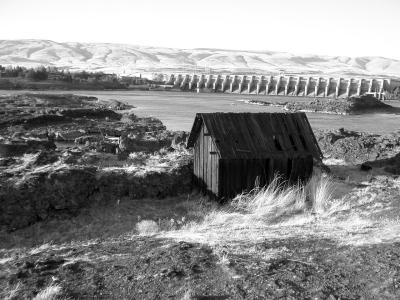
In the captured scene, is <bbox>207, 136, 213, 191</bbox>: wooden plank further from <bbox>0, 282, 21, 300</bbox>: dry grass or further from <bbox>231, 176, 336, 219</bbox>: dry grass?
<bbox>0, 282, 21, 300</bbox>: dry grass

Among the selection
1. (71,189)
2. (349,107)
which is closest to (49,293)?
(71,189)

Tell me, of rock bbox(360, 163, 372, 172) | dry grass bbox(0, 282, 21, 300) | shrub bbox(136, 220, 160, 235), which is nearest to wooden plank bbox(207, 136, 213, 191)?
shrub bbox(136, 220, 160, 235)

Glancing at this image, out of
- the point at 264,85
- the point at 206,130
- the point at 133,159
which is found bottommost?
the point at 264,85

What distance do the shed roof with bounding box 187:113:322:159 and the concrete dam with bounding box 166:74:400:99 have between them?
69311 mm

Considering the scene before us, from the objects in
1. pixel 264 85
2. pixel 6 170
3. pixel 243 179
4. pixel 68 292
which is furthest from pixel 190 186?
pixel 264 85

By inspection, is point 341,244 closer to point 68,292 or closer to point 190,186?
point 68,292

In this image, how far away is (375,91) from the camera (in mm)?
85000

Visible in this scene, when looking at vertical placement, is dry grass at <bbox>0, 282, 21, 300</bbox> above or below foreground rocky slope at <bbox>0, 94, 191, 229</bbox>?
above

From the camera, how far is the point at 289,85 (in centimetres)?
9644

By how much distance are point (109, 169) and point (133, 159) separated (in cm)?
395

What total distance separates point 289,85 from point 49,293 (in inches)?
3642

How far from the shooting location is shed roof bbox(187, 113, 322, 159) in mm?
14203

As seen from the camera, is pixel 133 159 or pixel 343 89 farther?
pixel 343 89

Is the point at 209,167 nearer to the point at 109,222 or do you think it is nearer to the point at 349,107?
the point at 109,222
